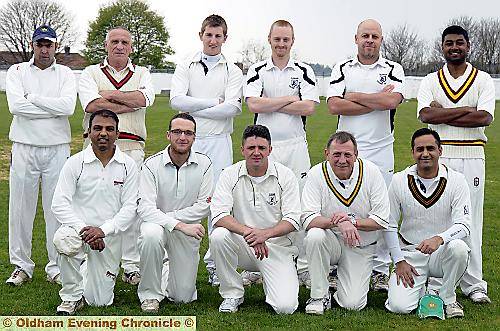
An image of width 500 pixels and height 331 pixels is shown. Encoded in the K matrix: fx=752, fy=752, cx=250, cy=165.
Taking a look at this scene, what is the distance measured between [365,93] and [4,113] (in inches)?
1118

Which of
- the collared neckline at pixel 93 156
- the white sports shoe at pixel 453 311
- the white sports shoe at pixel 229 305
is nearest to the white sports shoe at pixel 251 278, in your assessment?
the white sports shoe at pixel 229 305

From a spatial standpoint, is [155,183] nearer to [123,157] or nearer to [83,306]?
[123,157]

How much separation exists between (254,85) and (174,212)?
1.67 meters

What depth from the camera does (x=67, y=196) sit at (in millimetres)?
7035

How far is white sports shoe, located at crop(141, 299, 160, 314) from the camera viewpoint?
6848mm

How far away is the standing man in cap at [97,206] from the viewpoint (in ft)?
22.6

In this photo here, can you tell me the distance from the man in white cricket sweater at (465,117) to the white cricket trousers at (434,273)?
22.8 inches

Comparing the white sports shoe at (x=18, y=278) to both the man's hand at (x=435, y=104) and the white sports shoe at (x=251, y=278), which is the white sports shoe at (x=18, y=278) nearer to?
the white sports shoe at (x=251, y=278)

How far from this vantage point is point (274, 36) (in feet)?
25.8

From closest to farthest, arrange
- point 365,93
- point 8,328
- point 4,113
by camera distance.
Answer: point 8,328
point 365,93
point 4,113

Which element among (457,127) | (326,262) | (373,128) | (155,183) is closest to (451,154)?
(457,127)

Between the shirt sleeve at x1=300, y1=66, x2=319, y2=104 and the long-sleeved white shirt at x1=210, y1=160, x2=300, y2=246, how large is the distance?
108 centimetres

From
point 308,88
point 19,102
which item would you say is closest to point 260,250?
point 308,88

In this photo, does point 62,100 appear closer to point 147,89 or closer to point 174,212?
point 147,89
